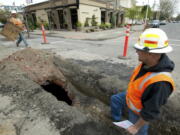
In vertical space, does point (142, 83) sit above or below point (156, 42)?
below

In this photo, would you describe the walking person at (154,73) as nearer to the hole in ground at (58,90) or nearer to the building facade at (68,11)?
the hole in ground at (58,90)

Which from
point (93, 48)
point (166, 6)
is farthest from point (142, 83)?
point (166, 6)

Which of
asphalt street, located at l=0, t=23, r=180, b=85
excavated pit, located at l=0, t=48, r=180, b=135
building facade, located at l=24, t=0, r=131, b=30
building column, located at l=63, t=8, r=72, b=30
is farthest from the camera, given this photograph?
building column, located at l=63, t=8, r=72, b=30

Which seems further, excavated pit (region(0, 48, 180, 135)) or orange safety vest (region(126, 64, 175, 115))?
excavated pit (region(0, 48, 180, 135))

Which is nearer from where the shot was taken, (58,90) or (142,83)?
(142,83)

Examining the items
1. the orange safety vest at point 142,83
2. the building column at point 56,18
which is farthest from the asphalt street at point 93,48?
the building column at point 56,18

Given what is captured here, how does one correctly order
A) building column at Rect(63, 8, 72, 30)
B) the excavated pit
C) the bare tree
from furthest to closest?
the bare tree → building column at Rect(63, 8, 72, 30) → the excavated pit

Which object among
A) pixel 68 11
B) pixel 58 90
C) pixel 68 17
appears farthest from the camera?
pixel 68 17

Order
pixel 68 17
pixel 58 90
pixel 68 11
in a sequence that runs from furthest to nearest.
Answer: pixel 68 17, pixel 68 11, pixel 58 90

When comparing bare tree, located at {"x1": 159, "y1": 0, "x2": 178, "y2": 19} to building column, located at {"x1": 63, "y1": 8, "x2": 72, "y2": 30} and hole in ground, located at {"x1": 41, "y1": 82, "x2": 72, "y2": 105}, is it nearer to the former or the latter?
building column, located at {"x1": 63, "y1": 8, "x2": 72, "y2": 30}

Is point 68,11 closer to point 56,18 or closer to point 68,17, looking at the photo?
point 68,17

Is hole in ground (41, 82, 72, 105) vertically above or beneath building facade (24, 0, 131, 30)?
beneath

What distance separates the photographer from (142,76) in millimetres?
1212

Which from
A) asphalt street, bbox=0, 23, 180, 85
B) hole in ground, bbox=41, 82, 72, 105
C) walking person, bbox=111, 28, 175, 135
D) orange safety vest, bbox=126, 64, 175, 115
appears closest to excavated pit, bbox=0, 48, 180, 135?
hole in ground, bbox=41, 82, 72, 105
